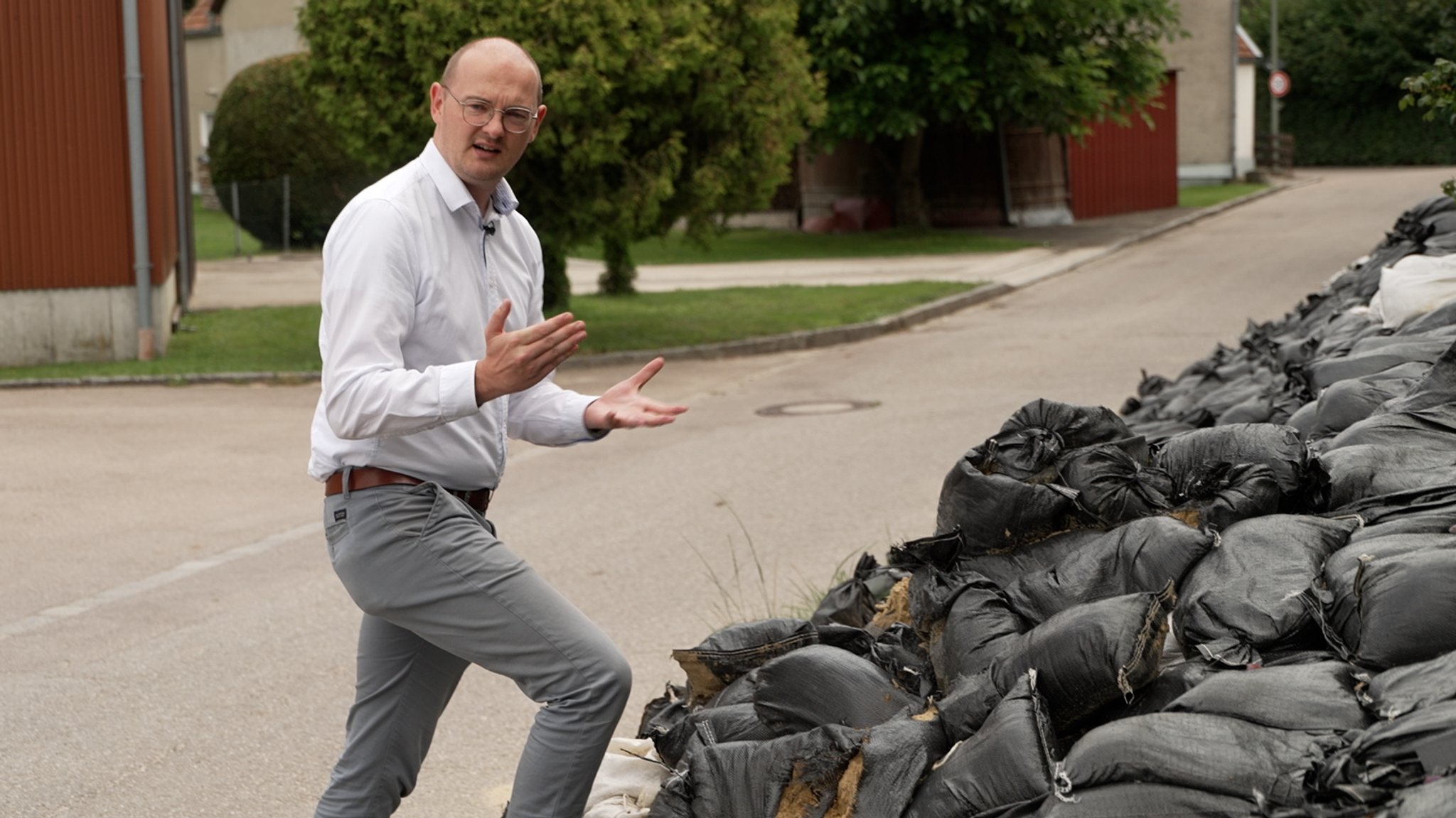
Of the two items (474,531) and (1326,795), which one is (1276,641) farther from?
(474,531)

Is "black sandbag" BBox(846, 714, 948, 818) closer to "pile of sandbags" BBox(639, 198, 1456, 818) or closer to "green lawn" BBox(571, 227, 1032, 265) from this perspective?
"pile of sandbags" BBox(639, 198, 1456, 818)

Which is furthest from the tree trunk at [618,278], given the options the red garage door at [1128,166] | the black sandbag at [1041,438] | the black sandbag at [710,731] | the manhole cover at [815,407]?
the black sandbag at [710,731]

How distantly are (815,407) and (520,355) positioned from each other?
918cm

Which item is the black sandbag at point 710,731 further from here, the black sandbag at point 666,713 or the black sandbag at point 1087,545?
the black sandbag at point 1087,545

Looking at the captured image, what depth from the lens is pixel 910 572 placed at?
15.6 ft

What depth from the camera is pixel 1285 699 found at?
10.5ft

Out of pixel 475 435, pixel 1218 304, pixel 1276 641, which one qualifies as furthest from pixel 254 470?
pixel 1218 304

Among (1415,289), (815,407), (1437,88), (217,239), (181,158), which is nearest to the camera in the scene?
(1437,88)

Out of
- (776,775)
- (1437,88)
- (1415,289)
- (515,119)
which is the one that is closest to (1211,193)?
(1415,289)

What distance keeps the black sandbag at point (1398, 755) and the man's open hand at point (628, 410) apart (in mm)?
1461

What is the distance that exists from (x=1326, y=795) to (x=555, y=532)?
5.72m

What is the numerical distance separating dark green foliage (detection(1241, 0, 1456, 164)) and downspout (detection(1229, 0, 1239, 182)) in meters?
8.55

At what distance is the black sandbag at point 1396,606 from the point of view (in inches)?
129

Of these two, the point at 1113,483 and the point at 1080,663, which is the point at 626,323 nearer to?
the point at 1113,483
